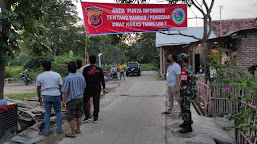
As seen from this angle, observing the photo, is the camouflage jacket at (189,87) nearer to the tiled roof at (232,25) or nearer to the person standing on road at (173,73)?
the person standing on road at (173,73)

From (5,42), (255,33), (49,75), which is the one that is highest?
(255,33)

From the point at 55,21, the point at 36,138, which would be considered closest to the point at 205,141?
the point at 36,138

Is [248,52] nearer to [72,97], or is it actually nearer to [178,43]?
[72,97]

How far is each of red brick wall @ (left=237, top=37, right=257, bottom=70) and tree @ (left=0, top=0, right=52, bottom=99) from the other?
24.9ft

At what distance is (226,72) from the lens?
795 cm

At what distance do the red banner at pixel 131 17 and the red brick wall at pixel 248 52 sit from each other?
343cm

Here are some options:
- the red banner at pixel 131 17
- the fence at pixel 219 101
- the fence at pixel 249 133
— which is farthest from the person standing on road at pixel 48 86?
the fence at pixel 219 101

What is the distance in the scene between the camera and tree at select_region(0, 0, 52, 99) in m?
4.54

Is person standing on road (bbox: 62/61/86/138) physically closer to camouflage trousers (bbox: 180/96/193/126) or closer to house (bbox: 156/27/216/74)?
camouflage trousers (bbox: 180/96/193/126)

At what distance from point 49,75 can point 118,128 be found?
2.08 metres

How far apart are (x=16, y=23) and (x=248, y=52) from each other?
844 centimetres

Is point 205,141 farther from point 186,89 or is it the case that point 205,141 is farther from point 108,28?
point 108,28

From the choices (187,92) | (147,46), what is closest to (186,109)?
(187,92)

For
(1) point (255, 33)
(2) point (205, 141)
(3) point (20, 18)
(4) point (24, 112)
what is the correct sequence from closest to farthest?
(2) point (205, 141) < (3) point (20, 18) < (4) point (24, 112) < (1) point (255, 33)
